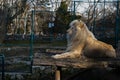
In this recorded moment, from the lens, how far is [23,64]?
11.4 metres

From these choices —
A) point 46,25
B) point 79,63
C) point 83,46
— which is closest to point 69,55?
point 83,46

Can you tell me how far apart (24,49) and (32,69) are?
738cm

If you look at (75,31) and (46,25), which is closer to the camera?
(75,31)

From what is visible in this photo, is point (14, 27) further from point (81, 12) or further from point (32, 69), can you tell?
point (32, 69)

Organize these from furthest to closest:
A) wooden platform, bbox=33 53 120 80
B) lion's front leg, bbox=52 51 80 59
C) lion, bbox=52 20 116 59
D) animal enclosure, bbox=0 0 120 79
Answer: animal enclosure, bbox=0 0 120 79
lion, bbox=52 20 116 59
lion's front leg, bbox=52 51 80 59
wooden platform, bbox=33 53 120 80

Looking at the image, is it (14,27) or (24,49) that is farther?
(14,27)

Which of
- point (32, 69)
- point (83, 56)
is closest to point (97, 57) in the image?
point (83, 56)

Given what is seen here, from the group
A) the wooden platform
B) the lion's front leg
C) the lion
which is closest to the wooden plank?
the wooden platform

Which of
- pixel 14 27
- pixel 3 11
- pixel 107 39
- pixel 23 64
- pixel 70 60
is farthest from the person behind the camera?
pixel 14 27

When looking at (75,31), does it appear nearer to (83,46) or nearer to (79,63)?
(83,46)

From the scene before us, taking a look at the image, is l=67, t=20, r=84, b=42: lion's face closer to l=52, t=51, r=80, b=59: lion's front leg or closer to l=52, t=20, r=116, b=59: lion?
l=52, t=20, r=116, b=59: lion

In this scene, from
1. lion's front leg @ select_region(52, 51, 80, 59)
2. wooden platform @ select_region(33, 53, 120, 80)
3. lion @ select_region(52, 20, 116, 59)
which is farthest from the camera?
lion @ select_region(52, 20, 116, 59)

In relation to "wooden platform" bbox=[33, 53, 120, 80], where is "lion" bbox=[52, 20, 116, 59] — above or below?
above

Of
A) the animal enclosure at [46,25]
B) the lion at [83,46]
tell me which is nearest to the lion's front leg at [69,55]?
the lion at [83,46]
